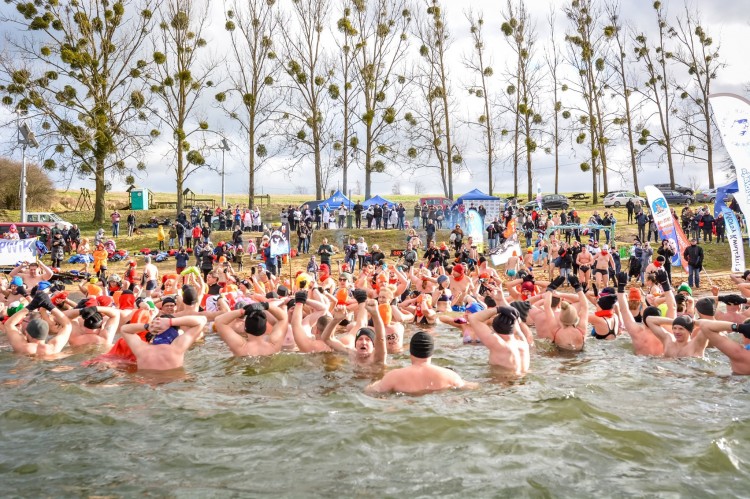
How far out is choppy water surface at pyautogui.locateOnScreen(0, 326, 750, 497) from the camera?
4473mm

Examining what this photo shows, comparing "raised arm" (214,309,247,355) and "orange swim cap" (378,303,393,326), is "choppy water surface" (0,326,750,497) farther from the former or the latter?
"orange swim cap" (378,303,393,326)

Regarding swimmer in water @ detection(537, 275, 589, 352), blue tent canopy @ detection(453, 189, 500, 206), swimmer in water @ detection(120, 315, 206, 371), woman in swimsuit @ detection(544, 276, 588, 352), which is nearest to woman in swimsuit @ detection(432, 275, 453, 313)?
swimmer in water @ detection(537, 275, 589, 352)

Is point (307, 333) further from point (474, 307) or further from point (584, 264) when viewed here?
point (584, 264)

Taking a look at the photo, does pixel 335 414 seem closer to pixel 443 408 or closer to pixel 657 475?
pixel 443 408

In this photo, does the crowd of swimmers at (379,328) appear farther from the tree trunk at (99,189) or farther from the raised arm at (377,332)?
the tree trunk at (99,189)

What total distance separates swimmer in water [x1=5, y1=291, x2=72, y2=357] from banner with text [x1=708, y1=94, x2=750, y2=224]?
12777 mm

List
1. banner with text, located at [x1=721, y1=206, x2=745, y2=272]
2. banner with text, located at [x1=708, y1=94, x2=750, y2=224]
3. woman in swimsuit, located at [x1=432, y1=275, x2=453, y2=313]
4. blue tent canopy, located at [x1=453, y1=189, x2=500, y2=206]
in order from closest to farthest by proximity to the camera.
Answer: woman in swimsuit, located at [x1=432, y1=275, x2=453, y2=313] < banner with text, located at [x1=708, y1=94, x2=750, y2=224] < banner with text, located at [x1=721, y1=206, x2=745, y2=272] < blue tent canopy, located at [x1=453, y1=189, x2=500, y2=206]

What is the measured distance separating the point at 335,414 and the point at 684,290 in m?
6.48

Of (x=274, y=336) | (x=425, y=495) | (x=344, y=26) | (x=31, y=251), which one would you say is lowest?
(x=425, y=495)

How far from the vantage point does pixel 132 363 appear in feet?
25.3

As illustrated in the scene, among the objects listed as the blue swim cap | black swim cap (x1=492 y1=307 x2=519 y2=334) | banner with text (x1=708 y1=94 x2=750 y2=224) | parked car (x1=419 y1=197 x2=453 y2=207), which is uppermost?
parked car (x1=419 y1=197 x2=453 y2=207)

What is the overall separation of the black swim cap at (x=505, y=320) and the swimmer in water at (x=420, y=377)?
79 cm

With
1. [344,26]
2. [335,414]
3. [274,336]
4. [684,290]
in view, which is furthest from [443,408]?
[344,26]

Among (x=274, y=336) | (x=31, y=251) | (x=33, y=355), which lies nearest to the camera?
(x=274, y=336)
